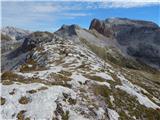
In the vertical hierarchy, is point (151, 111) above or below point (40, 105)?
below

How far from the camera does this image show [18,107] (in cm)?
3528

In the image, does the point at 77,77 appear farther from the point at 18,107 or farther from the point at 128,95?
the point at 18,107

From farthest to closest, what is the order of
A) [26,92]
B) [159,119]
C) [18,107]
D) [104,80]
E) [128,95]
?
[104,80] < [128,95] < [159,119] < [26,92] < [18,107]

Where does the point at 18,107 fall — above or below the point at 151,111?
above

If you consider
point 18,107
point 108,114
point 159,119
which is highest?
point 18,107

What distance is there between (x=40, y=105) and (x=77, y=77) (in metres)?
15.2

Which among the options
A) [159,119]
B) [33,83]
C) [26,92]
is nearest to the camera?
[26,92]

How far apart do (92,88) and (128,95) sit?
705 centimetres

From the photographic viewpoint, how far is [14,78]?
4638cm

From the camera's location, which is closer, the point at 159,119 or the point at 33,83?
the point at 33,83

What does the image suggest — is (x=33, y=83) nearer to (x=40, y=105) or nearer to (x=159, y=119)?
(x=40, y=105)

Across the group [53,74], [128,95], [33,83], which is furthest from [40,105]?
[128,95]

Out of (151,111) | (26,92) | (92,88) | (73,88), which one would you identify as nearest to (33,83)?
(26,92)

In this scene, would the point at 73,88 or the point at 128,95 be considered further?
the point at 128,95
